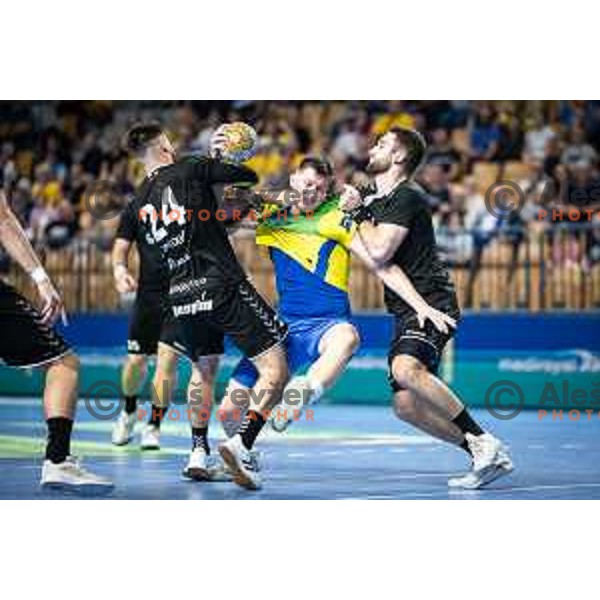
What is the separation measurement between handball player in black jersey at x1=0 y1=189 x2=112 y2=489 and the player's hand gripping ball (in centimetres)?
152

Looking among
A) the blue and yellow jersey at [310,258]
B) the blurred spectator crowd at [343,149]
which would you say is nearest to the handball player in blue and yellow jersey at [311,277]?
the blue and yellow jersey at [310,258]

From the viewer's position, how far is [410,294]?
337 inches

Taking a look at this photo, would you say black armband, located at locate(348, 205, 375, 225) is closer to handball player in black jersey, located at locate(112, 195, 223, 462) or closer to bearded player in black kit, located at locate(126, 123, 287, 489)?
bearded player in black kit, located at locate(126, 123, 287, 489)

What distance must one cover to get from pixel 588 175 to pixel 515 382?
2.69m

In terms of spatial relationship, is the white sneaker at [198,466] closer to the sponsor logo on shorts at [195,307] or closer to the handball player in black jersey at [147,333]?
the sponsor logo on shorts at [195,307]

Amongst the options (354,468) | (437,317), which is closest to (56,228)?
(354,468)

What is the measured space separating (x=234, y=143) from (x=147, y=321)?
3.12 metres

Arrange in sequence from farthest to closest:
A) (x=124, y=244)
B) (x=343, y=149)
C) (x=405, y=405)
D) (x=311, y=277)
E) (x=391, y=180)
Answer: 1. (x=343, y=149)
2. (x=124, y=244)
3. (x=311, y=277)
4. (x=391, y=180)
5. (x=405, y=405)

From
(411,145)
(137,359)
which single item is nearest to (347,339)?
(411,145)

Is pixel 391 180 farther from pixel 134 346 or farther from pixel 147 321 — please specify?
pixel 134 346

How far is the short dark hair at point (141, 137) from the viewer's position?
8.91m

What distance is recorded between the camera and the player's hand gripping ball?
8.82 m

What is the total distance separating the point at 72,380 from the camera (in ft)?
26.1

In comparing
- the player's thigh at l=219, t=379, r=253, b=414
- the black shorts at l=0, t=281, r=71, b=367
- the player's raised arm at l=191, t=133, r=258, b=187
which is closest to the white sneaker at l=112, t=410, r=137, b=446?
the player's thigh at l=219, t=379, r=253, b=414
